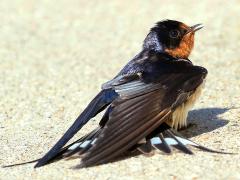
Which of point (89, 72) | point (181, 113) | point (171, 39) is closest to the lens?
point (181, 113)

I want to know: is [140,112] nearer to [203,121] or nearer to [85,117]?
[85,117]

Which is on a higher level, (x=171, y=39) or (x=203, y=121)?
(x=171, y=39)

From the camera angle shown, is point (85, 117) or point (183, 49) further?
point (183, 49)

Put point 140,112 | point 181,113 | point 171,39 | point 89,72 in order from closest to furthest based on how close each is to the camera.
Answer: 1. point 140,112
2. point 181,113
3. point 171,39
4. point 89,72

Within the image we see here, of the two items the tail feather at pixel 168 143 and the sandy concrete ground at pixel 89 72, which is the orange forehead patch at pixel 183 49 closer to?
the sandy concrete ground at pixel 89 72

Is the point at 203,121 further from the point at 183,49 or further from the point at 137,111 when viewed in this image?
the point at 137,111

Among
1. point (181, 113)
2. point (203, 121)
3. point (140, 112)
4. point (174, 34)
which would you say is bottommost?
point (203, 121)

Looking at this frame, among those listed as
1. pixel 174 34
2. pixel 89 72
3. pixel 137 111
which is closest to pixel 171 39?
pixel 174 34
